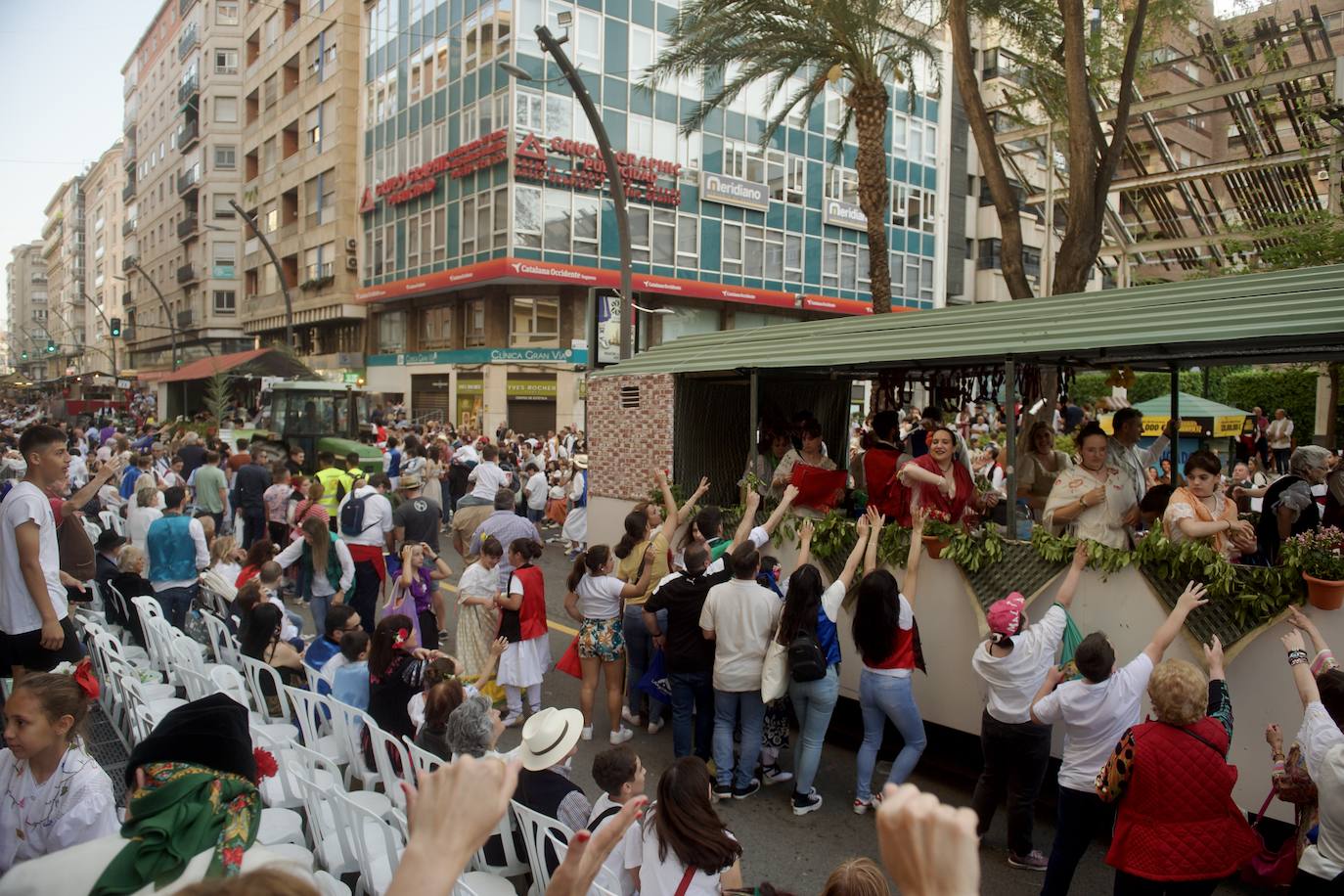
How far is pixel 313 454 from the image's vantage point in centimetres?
1914

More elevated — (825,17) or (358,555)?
(825,17)

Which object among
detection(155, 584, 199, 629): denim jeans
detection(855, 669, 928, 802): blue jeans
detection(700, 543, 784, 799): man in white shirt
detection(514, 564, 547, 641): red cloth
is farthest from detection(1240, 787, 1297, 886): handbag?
detection(155, 584, 199, 629): denim jeans

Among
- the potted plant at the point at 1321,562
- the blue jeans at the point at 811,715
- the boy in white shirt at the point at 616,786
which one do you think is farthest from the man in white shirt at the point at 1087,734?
the boy in white shirt at the point at 616,786

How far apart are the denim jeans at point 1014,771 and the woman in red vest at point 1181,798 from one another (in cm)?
107

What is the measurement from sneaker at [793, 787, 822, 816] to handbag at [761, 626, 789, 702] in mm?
673

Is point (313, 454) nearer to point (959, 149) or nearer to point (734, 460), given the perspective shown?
point (734, 460)

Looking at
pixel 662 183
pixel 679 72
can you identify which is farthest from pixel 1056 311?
pixel 662 183

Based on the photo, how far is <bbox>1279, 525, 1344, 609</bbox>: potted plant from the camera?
14.3 ft

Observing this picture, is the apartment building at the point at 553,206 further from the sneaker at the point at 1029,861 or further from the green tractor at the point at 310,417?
the sneaker at the point at 1029,861

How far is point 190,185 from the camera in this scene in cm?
5809

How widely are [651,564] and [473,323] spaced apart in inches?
1160

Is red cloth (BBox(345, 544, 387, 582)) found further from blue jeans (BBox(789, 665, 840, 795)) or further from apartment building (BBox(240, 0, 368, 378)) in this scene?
apartment building (BBox(240, 0, 368, 378))

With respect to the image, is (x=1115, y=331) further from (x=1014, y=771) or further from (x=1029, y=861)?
(x=1029, y=861)

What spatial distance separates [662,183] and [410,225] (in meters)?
10.7
